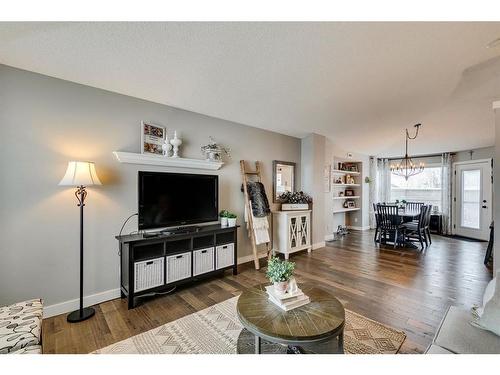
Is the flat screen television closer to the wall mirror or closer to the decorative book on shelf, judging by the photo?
the wall mirror

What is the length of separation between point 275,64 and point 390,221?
430 centimetres

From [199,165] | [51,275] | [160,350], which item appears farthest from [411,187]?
[51,275]

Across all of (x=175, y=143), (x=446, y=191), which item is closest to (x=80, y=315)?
(x=175, y=143)

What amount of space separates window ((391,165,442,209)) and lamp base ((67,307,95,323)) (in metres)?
8.44

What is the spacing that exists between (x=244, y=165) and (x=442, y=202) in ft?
20.9

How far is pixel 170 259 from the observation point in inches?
103

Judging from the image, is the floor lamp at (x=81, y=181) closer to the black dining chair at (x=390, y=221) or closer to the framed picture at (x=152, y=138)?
the framed picture at (x=152, y=138)

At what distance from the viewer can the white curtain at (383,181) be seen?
290 inches

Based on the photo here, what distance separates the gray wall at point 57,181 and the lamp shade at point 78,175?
0.25 metres

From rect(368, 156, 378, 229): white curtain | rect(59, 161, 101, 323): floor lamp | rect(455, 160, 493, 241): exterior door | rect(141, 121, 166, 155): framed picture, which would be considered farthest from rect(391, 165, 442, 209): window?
rect(59, 161, 101, 323): floor lamp

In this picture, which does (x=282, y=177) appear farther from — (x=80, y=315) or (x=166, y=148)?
(x=80, y=315)

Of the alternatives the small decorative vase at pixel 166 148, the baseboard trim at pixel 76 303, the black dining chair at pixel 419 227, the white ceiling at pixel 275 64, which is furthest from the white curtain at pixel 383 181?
the baseboard trim at pixel 76 303

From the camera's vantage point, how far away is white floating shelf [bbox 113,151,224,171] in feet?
8.44

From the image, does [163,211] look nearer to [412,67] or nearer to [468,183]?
[412,67]
